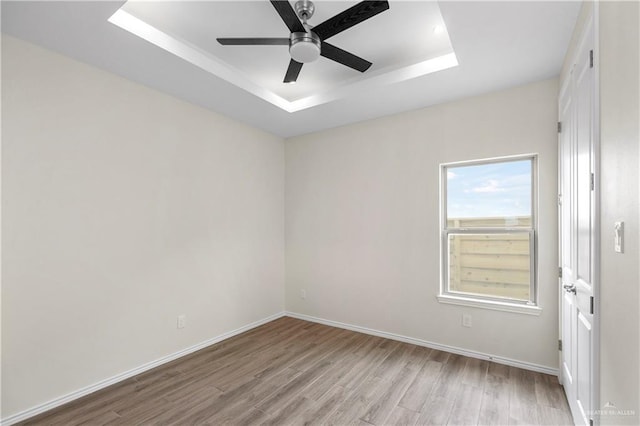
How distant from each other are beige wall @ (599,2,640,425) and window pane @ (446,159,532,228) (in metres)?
1.68

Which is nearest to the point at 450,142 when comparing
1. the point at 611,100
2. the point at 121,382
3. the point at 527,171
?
the point at 527,171

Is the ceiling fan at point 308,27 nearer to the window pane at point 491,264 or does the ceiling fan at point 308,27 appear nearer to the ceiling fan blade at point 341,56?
the ceiling fan blade at point 341,56

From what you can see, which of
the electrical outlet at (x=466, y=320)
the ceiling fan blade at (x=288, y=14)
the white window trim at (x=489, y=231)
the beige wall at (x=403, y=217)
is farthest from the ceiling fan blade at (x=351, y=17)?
the electrical outlet at (x=466, y=320)

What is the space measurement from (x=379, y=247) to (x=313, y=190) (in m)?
1.26

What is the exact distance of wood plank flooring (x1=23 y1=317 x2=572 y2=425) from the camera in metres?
2.10

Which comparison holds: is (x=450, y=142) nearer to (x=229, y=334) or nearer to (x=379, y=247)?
(x=379, y=247)

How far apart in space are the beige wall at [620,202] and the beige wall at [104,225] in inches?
129

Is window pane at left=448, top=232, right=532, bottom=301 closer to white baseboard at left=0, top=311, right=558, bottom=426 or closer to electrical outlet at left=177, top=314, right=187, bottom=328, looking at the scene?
white baseboard at left=0, top=311, right=558, bottom=426

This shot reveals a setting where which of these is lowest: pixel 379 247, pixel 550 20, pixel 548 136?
pixel 379 247

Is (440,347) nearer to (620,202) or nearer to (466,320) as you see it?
(466,320)

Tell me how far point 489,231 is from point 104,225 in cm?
365

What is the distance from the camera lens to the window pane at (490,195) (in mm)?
2883

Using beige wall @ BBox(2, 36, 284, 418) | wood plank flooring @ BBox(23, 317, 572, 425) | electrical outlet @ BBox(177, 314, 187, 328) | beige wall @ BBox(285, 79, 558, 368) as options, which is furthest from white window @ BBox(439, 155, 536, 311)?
electrical outlet @ BBox(177, 314, 187, 328)

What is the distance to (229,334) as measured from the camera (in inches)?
142
